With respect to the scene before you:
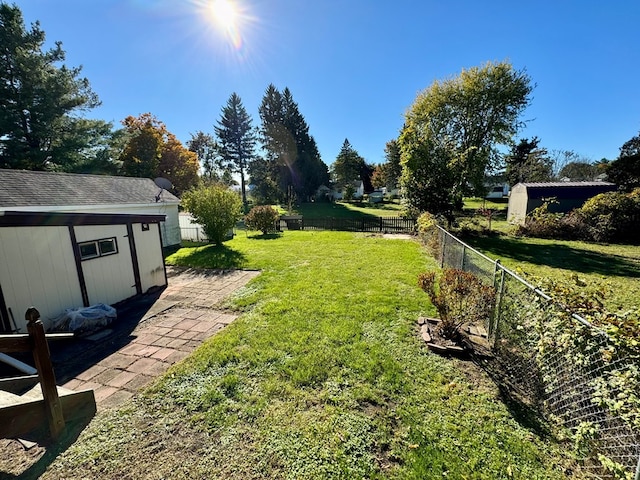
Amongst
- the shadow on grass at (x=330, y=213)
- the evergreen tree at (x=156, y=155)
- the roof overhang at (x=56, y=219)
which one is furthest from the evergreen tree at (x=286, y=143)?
the roof overhang at (x=56, y=219)

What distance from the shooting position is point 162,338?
4.91m

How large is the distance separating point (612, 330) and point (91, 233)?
8.32 metres

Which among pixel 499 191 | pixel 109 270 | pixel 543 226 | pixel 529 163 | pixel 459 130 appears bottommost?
pixel 543 226

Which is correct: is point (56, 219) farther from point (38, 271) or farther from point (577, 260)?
point (577, 260)

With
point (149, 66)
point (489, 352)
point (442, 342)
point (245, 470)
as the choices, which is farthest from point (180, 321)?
point (149, 66)

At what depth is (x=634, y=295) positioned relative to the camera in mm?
6441

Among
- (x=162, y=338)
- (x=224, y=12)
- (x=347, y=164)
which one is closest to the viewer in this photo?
(x=162, y=338)

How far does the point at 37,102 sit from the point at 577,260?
3059 cm

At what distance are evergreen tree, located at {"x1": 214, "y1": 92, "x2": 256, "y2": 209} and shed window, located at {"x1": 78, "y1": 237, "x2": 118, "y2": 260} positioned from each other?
102 ft

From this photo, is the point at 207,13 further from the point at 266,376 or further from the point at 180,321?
the point at 266,376

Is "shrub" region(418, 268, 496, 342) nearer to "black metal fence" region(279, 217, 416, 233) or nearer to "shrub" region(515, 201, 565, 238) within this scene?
"black metal fence" region(279, 217, 416, 233)

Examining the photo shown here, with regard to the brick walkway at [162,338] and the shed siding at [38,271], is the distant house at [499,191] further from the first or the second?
the shed siding at [38,271]

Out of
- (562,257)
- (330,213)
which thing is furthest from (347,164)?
(562,257)

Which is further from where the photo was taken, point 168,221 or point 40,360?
point 168,221
